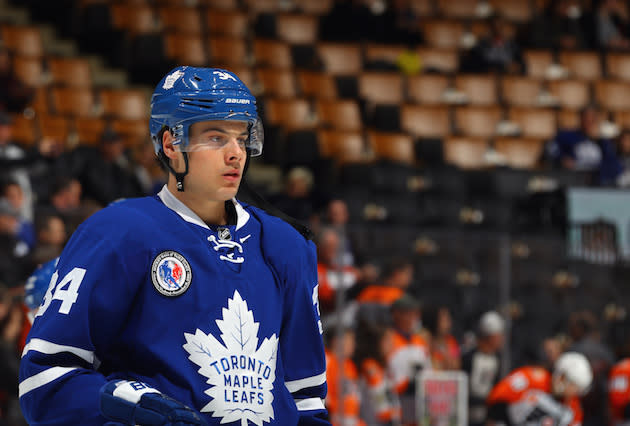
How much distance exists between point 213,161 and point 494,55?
11.2 m

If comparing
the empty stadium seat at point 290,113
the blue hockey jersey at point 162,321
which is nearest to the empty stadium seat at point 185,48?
the empty stadium seat at point 290,113

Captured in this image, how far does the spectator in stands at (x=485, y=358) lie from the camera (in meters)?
7.95

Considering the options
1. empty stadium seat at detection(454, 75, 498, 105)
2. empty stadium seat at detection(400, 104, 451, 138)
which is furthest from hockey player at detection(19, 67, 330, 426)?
empty stadium seat at detection(454, 75, 498, 105)

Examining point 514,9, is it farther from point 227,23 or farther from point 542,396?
point 542,396

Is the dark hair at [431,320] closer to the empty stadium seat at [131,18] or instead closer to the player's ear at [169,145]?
the empty stadium seat at [131,18]

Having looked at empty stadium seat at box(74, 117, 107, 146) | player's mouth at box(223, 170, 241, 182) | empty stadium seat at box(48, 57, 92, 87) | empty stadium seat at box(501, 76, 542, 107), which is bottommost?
empty stadium seat at box(501, 76, 542, 107)

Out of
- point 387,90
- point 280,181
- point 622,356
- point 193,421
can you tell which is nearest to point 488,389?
point 622,356

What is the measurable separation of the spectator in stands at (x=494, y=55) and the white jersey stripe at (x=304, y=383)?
10.9 m

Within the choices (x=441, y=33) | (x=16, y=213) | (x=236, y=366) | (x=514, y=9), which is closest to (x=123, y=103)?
(x=16, y=213)

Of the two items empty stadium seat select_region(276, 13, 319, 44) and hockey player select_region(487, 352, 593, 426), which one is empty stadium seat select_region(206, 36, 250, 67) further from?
hockey player select_region(487, 352, 593, 426)

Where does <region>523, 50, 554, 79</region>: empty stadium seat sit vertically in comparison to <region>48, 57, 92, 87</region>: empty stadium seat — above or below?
below

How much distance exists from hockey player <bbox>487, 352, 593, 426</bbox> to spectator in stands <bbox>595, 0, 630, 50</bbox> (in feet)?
26.5

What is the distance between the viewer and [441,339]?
8.21 metres

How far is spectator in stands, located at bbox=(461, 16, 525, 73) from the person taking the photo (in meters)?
13.0
